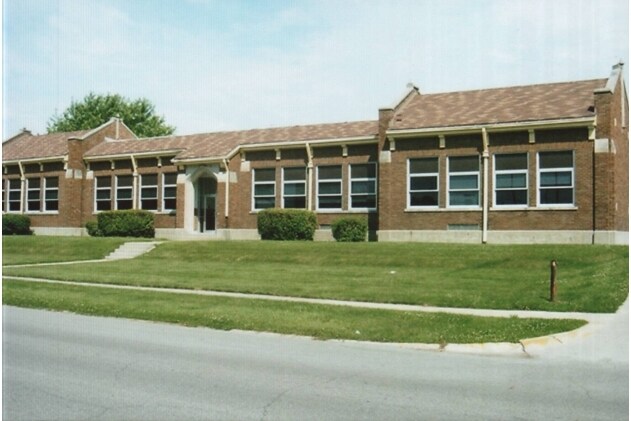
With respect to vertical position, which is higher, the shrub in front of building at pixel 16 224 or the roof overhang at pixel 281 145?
the roof overhang at pixel 281 145

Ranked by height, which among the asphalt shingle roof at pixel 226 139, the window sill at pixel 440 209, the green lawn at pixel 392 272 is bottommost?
the green lawn at pixel 392 272

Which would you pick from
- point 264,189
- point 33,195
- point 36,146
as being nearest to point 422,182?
point 264,189

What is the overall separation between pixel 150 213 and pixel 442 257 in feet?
61.4

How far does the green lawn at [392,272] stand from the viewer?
45.3 ft

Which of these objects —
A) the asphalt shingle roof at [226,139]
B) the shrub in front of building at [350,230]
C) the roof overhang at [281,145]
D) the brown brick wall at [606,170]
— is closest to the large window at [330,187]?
the roof overhang at [281,145]

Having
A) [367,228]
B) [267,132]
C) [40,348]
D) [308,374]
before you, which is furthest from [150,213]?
[308,374]

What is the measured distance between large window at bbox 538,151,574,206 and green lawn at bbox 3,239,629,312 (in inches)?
153

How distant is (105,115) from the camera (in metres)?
70.7

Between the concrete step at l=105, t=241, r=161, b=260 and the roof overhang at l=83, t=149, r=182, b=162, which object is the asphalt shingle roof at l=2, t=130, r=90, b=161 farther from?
the concrete step at l=105, t=241, r=161, b=260

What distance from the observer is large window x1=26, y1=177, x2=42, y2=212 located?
3838 cm

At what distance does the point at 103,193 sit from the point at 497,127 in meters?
22.6

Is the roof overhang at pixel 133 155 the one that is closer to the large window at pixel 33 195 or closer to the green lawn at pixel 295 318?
the large window at pixel 33 195

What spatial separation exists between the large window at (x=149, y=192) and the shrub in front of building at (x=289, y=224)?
8.54 meters

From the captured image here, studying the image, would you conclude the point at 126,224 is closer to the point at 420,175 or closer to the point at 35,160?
the point at 35,160
